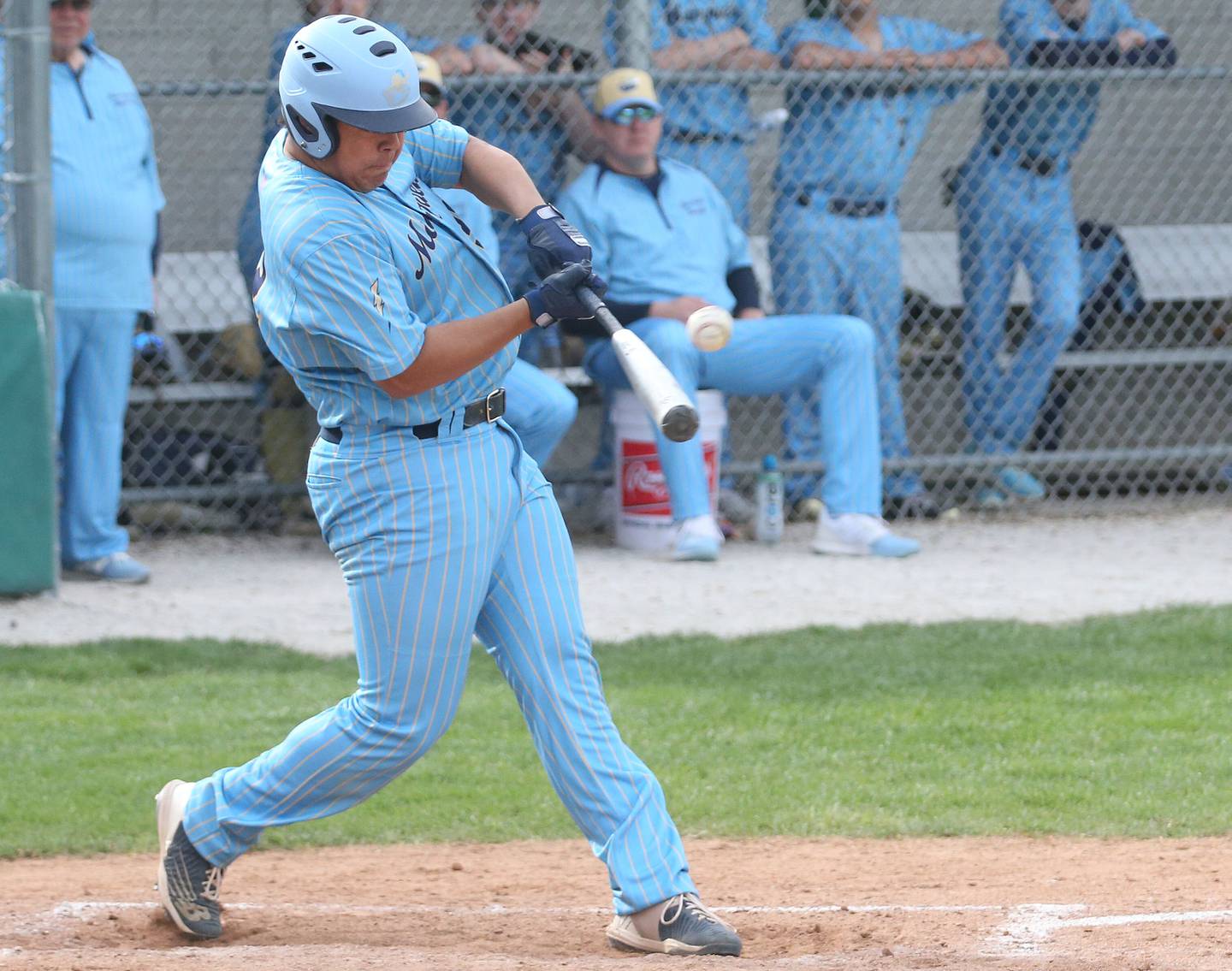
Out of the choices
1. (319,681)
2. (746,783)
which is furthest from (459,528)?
(319,681)

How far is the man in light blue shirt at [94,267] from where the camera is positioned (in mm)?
6867

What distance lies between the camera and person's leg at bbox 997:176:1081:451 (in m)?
8.37

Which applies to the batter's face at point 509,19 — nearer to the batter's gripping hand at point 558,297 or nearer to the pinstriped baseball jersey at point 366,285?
the pinstriped baseball jersey at point 366,285

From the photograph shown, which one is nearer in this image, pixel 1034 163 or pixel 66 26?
pixel 66 26

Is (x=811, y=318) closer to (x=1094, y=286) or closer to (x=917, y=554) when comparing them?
(x=917, y=554)

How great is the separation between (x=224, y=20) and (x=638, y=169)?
359 cm

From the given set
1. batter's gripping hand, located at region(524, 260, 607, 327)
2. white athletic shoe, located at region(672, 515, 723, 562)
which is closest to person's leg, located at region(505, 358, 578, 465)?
white athletic shoe, located at region(672, 515, 723, 562)

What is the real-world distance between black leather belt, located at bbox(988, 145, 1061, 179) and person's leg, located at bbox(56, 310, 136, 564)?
407 cm

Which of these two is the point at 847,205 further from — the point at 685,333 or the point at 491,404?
the point at 491,404

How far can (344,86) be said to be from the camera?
3.11 metres

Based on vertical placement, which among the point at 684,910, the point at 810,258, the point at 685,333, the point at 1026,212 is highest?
the point at 1026,212

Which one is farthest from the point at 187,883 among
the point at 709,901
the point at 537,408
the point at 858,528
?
the point at 858,528

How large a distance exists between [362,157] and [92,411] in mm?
4107

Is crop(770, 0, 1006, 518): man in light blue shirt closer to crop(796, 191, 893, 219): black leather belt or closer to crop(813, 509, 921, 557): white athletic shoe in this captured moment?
crop(796, 191, 893, 219): black leather belt
